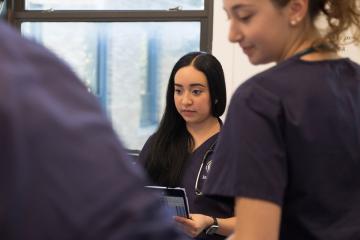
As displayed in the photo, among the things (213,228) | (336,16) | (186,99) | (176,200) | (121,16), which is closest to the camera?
(336,16)

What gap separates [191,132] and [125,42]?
5.19ft

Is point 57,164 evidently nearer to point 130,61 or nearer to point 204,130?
point 204,130

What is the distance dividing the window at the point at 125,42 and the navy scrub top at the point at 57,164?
9.59 ft

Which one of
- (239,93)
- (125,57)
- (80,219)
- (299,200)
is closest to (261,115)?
(239,93)

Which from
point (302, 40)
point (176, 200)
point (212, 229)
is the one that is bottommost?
point (212, 229)

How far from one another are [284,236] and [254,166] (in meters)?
0.15

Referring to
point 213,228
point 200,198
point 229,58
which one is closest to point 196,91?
point 200,198

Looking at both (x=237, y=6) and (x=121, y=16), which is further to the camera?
(x=121, y=16)

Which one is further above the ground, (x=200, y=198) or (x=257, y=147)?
(x=257, y=147)

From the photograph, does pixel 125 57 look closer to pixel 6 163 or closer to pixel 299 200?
pixel 299 200

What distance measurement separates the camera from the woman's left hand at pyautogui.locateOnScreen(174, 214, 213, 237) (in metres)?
1.73

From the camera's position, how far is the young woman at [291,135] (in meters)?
0.89

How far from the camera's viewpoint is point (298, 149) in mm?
895

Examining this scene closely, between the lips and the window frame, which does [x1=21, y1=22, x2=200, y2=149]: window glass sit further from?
the lips
